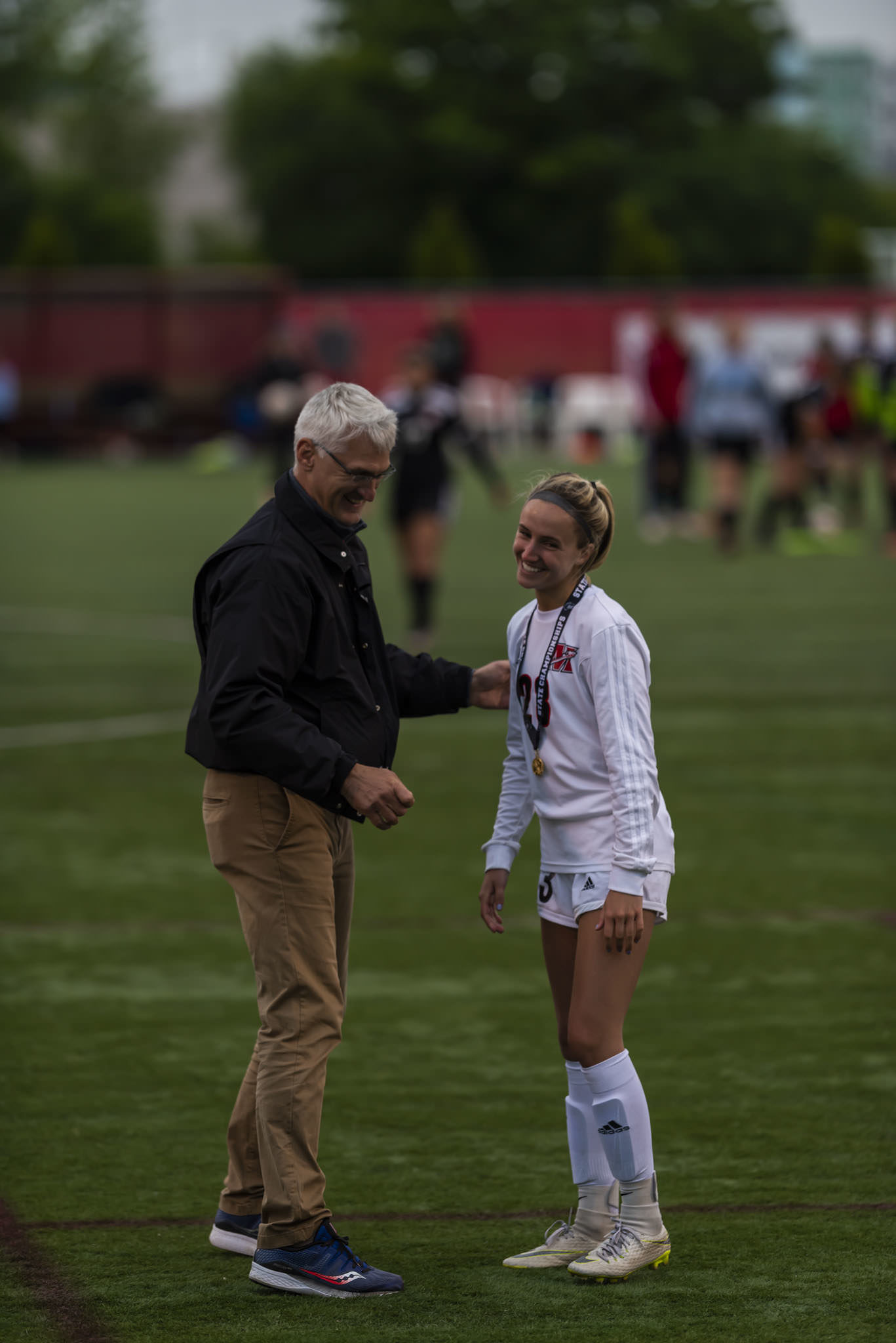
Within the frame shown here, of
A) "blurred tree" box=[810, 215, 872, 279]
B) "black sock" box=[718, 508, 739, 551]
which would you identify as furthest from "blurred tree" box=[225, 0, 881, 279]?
"black sock" box=[718, 508, 739, 551]

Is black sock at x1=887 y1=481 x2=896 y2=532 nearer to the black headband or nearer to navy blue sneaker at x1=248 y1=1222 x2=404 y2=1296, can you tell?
the black headband

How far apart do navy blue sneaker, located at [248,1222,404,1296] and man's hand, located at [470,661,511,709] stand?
4.01ft

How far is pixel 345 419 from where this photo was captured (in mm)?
4492

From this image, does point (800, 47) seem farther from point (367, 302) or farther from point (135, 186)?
point (367, 302)

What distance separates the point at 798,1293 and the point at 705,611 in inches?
525

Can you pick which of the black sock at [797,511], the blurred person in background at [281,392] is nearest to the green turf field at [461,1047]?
the black sock at [797,511]

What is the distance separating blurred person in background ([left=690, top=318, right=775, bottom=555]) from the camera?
21734mm

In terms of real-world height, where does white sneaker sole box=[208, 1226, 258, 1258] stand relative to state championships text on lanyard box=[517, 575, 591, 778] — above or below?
below

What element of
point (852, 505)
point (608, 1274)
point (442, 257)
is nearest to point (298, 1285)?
point (608, 1274)

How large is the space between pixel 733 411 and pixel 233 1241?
1794 cm

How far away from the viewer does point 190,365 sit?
48.1m

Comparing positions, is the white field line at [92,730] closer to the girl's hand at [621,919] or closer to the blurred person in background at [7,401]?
the girl's hand at [621,919]

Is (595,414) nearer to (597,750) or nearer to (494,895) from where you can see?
(494,895)

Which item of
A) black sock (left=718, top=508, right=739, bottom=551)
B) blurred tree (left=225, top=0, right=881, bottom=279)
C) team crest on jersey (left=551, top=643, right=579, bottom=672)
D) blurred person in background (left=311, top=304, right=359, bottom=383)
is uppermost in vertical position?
blurred tree (left=225, top=0, right=881, bottom=279)
